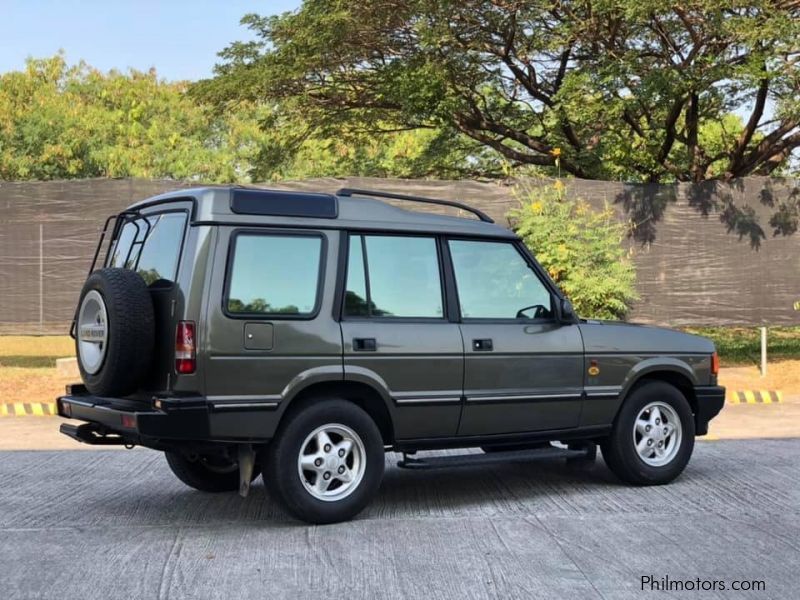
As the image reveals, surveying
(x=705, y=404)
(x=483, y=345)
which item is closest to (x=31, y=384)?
(x=483, y=345)

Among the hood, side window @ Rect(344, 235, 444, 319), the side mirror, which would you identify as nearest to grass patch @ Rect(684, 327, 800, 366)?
the hood

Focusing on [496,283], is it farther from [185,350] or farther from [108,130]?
[108,130]

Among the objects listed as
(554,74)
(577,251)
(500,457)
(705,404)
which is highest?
(554,74)

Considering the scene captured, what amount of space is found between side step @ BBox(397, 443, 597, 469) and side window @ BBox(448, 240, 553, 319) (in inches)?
38.3

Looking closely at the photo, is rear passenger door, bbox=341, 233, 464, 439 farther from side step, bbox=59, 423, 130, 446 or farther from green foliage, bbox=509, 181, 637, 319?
green foliage, bbox=509, 181, 637, 319

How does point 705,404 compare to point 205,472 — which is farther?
point 705,404

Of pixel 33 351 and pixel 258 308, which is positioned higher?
pixel 258 308

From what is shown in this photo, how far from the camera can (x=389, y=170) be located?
92.5ft

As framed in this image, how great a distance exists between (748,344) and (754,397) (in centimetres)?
622

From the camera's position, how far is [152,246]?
655 cm

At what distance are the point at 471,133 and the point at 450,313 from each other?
49.4 feet

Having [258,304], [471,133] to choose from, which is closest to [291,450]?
[258,304]

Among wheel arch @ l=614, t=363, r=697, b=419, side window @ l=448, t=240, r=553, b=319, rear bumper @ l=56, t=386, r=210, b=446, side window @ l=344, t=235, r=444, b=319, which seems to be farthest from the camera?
wheel arch @ l=614, t=363, r=697, b=419

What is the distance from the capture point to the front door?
268 inches
